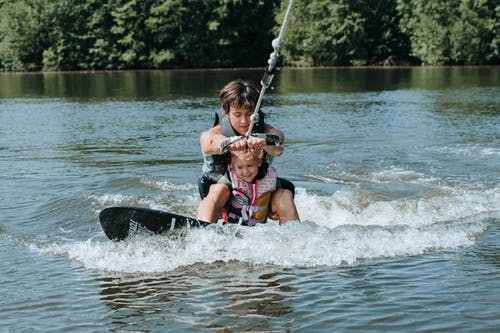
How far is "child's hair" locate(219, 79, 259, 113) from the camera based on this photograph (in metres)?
8.05

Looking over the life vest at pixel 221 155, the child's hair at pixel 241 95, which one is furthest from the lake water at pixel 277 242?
the child's hair at pixel 241 95

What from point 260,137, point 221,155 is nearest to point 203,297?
point 260,137

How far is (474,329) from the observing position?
6.04 metres

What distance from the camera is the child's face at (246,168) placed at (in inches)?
331

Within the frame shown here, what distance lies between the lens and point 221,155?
8523 mm

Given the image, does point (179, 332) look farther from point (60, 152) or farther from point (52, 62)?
point (52, 62)

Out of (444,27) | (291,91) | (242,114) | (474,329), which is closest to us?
(474,329)

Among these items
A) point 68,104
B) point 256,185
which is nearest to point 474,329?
point 256,185

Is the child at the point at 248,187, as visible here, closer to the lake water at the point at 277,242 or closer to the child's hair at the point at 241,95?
the lake water at the point at 277,242

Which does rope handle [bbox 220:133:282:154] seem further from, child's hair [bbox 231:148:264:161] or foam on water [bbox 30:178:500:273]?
foam on water [bbox 30:178:500:273]

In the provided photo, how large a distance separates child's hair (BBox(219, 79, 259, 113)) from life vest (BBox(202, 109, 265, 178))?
0.19 m

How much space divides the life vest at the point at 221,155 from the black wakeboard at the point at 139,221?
0.65 metres

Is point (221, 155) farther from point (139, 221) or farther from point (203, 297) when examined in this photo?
Answer: point (203, 297)

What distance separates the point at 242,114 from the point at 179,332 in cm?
285
